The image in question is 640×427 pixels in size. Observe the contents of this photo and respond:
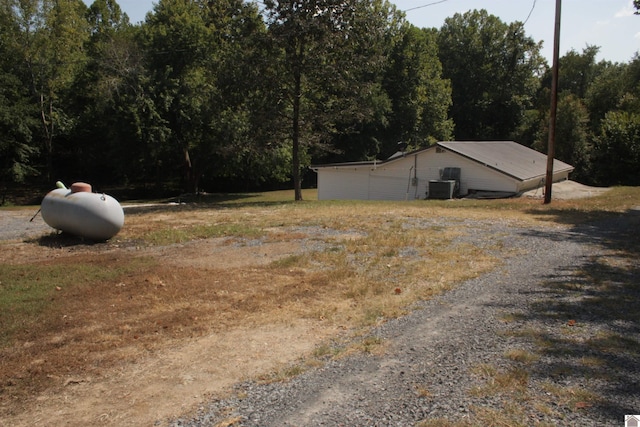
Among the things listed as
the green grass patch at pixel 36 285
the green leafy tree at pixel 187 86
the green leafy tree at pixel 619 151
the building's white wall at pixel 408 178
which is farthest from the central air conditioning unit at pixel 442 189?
the green grass patch at pixel 36 285

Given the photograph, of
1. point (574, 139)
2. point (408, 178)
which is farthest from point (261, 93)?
point (574, 139)

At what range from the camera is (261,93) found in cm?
2108

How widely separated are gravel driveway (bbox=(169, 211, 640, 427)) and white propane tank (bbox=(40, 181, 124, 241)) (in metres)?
7.31

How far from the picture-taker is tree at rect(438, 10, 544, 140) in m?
51.2

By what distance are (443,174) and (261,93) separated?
36.6 feet

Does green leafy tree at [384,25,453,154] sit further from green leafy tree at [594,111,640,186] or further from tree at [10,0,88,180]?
tree at [10,0,88,180]

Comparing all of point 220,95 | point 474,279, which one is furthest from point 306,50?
point 474,279

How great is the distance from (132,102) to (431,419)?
97.7ft

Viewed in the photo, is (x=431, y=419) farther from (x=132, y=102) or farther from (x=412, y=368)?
(x=132, y=102)

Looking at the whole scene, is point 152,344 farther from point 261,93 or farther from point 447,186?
point 447,186

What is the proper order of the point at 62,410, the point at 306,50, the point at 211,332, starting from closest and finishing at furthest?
the point at 62,410
the point at 211,332
the point at 306,50

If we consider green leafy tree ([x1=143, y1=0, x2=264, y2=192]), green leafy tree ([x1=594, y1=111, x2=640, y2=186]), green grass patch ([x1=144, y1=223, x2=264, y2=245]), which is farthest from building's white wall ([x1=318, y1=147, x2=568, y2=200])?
green grass patch ([x1=144, y1=223, x2=264, y2=245])

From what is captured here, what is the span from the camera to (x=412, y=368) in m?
3.88

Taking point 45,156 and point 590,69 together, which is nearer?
point 45,156
